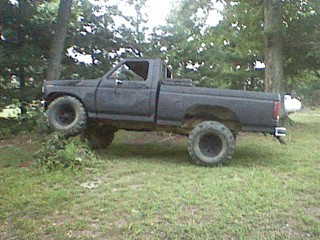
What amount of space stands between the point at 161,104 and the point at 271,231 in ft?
9.66

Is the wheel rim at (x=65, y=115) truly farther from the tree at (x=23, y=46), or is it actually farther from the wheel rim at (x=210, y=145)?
the tree at (x=23, y=46)

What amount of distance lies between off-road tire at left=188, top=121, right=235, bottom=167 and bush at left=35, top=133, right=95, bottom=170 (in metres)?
1.72

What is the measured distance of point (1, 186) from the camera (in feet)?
12.5

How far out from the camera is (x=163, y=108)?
205 inches

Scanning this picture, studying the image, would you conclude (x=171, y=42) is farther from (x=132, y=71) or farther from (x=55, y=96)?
(x=55, y=96)

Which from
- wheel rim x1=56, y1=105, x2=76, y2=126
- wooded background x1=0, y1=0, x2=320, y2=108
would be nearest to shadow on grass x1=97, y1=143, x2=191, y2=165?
wheel rim x1=56, y1=105, x2=76, y2=126

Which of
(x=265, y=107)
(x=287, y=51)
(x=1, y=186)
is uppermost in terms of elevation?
(x=287, y=51)

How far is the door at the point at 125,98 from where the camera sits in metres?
5.30

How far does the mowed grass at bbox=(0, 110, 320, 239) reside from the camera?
2.78m

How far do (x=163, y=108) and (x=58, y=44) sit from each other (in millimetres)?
4798

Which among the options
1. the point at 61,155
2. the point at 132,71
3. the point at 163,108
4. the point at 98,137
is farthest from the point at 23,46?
the point at 163,108

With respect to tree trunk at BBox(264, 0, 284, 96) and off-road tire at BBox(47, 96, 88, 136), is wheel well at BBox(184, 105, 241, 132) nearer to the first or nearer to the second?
off-road tire at BBox(47, 96, 88, 136)

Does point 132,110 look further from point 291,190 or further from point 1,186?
point 291,190

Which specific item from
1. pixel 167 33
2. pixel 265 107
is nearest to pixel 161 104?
pixel 265 107
